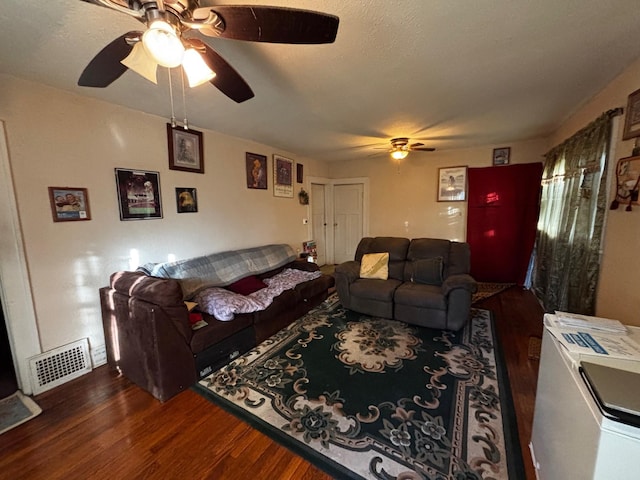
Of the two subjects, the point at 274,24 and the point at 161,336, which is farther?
the point at 161,336

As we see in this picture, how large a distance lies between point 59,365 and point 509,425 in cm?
323

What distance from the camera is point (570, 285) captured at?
2.40 metres

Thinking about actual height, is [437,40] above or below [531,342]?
above

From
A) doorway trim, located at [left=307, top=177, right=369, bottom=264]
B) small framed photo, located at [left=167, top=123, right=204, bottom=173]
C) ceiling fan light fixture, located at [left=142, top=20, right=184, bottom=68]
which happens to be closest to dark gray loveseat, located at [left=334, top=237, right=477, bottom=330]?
doorway trim, located at [left=307, top=177, right=369, bottom=264]

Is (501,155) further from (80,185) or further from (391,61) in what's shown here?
(80,185)

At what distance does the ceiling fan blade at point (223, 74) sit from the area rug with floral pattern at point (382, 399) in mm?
1999

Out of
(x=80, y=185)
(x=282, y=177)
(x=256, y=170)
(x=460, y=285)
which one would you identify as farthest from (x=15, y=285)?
(x=460, y=285)

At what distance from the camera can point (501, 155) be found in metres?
4.19

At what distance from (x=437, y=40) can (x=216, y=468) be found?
2635 millimetres

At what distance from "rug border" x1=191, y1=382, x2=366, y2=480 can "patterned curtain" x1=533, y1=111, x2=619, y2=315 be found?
2272 mm

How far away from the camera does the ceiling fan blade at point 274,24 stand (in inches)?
36.6

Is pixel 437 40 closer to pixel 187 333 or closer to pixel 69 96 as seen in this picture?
pixel 187 333

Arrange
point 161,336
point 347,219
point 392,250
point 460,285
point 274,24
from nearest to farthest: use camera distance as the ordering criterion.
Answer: point 274,24
point 161,336
point 460,285
point 392,250
point 347,219

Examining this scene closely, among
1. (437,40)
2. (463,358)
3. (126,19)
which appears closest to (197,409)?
(463,358)
